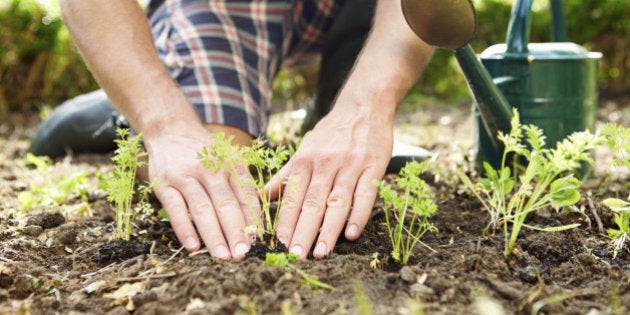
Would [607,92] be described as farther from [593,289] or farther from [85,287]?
[85,287]

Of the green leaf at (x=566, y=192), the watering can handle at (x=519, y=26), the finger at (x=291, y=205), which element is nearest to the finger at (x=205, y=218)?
the finger at (x=291, y=205)

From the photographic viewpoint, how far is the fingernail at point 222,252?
166cm

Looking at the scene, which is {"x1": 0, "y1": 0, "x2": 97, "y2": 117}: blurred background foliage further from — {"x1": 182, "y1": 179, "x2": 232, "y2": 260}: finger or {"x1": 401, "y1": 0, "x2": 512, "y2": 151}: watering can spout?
{"x1": 401, "y1": 0, "x2": 512, "y2": 151}: watering can spout

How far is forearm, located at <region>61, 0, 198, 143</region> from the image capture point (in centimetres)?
218

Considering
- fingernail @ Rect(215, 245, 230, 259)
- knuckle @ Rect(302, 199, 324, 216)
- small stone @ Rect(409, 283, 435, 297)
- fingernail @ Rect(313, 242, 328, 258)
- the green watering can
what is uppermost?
the green watering can

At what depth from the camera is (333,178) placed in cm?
189

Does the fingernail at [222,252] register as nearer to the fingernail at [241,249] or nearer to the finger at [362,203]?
the fingernail at [241,249]

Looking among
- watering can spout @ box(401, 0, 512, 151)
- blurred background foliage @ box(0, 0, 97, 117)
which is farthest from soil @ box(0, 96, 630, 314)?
blurred background foliage @ box(0, 0, 97, 117)

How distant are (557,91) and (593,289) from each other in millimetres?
1197

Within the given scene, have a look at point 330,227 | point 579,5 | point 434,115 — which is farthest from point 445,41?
point 579,5

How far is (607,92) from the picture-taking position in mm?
6203

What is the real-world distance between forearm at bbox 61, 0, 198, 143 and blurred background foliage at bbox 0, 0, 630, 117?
135 inches

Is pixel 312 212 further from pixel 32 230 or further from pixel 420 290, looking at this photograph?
pixel 32 230

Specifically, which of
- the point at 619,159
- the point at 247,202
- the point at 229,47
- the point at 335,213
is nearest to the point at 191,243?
the point at 247,202
